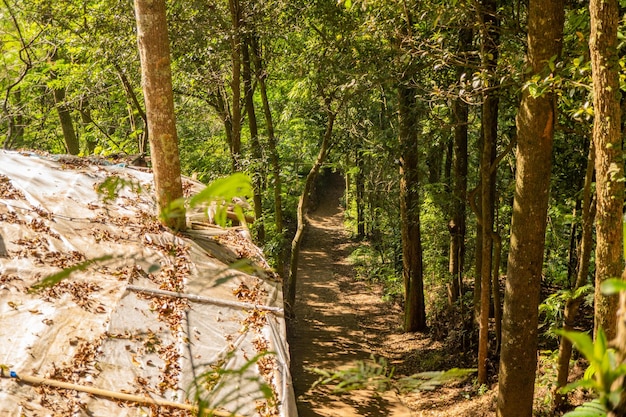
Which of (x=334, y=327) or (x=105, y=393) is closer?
(x=105, y=393)

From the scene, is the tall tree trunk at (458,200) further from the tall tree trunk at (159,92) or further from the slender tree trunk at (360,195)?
the slender tree trunk at (360,195)

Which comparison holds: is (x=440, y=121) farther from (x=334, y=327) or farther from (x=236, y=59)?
(x=334, y=327)

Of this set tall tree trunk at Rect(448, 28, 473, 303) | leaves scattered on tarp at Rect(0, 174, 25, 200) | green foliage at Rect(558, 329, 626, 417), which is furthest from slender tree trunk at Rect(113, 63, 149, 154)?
green foliage at Rect(558, 329, 626, 417)

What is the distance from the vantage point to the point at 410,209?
37.1ft

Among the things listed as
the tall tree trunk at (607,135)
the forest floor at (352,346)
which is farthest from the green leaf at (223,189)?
the tall tree trunk at (607,135)

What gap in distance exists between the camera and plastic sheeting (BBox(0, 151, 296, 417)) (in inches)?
147

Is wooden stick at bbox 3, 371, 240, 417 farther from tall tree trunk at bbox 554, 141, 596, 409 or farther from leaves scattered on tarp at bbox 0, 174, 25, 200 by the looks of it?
tall tree trunk at bbox 554, 141, 596, 409

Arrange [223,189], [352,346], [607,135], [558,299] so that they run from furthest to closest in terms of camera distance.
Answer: [352,346] < [558,299] < [607,135] < [223,189]

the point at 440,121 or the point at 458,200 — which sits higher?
the point at 440,121

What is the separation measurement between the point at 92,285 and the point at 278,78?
8.24 meters

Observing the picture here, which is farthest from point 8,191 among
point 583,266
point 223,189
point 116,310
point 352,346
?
point 352,346

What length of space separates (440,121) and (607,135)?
468 centimetres

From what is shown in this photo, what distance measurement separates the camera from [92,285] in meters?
4.94

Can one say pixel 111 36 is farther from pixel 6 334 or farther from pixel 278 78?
pixel 6 334
